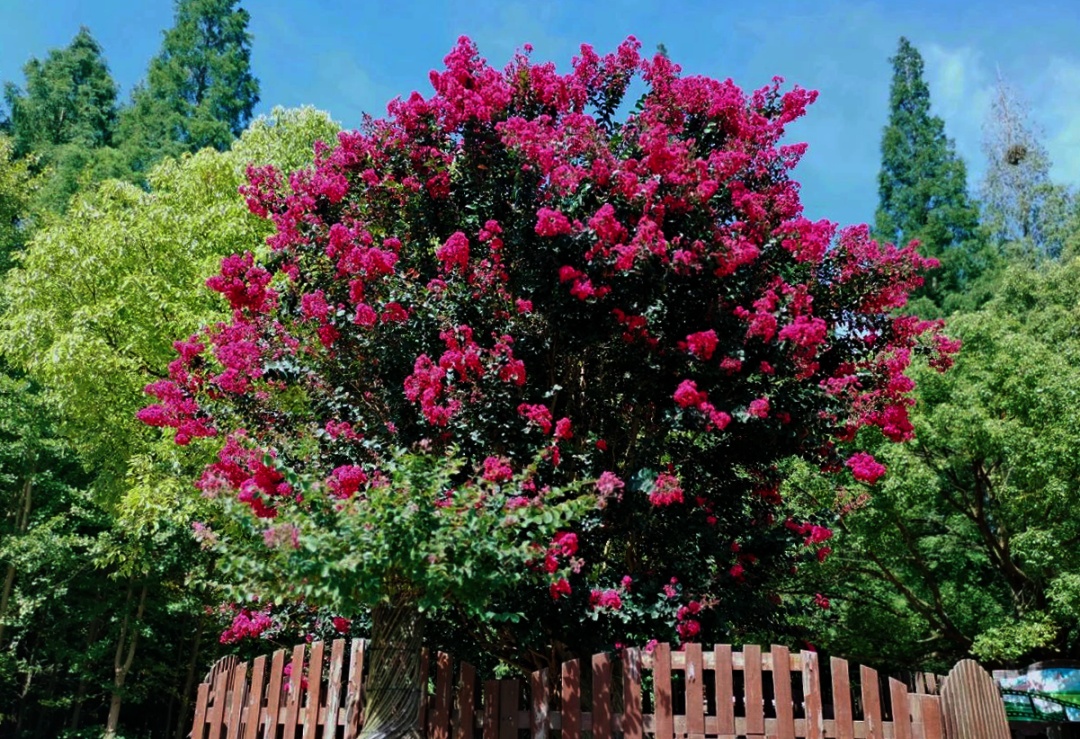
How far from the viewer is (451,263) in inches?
225

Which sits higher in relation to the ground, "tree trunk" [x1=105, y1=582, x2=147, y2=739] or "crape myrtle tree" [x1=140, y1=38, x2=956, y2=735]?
"crape myrtle tree" [x1=140, y1=38, x2=956, y2=735]

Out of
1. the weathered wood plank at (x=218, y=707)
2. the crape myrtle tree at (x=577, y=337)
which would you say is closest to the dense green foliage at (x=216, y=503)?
the crape myrtle tree at (x=577, y=337)

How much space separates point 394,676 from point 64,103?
24811mm

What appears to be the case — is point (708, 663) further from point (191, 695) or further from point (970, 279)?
point (970, 279)

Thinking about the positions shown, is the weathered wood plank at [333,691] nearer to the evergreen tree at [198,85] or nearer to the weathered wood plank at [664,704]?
the weathered wood plank at [664,704]

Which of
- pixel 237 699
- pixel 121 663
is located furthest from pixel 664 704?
pixel 121 663

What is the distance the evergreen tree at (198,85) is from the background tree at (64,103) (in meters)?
2.17

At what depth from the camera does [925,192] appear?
2655 cm

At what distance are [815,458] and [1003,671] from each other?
746 centimetres

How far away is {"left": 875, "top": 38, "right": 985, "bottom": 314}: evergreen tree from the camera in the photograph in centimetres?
2434

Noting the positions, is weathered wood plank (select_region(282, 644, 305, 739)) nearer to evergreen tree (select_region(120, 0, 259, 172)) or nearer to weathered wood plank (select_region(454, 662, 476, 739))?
weathered wood plank (select_region(454, 662, 476, 739))

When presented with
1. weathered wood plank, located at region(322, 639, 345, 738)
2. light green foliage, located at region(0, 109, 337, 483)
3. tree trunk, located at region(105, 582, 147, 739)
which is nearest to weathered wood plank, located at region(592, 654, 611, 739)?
weathered wood plank, located at region(322, 639, 345, 738)

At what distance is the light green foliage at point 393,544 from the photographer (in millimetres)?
3719

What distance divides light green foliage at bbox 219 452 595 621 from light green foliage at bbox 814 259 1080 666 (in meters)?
7.67
